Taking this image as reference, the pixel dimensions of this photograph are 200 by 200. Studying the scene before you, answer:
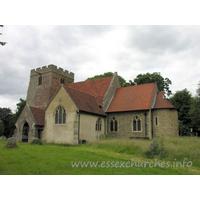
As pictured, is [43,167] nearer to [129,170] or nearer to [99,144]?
[129,170]

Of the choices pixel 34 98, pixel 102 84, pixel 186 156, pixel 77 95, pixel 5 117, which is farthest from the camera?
pixel 5 117

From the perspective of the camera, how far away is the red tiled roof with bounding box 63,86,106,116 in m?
20.9

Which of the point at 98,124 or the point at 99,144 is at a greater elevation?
the point at 98,124

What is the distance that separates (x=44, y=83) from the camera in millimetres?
33844

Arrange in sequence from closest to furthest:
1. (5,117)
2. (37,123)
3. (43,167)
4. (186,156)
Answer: (43,167), (186,156), (37,123), (5,117)

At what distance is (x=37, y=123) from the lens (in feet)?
81.7

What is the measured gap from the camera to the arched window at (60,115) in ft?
68.9

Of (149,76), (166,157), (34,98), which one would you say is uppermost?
(149,76)

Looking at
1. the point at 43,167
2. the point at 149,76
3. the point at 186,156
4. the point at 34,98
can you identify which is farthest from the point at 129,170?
the point at 149,76

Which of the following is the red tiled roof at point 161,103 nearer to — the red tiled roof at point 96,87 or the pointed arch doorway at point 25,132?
the red tiled roof at point 96,87

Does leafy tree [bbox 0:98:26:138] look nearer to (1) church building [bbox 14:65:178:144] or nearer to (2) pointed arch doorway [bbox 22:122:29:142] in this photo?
(2) pointed arch doorway [bbox 22:122:29:142]

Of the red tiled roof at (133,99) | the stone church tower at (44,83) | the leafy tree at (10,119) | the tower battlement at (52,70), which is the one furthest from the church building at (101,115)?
the leafy tree at (10,119)

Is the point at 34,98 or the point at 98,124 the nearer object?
the point at 98,124

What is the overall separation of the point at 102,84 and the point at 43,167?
2141cm
